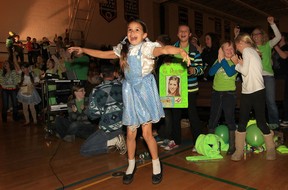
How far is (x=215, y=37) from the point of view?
14.7ft

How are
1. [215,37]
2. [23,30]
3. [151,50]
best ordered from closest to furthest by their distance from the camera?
[151,50] < [215,37] < [23,30]

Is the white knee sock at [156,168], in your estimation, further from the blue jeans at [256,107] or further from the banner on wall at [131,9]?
the banner on wall at [131,9]

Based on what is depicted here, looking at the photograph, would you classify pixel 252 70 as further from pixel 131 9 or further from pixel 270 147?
pixel 131 9

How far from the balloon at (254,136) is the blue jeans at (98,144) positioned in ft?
5.85

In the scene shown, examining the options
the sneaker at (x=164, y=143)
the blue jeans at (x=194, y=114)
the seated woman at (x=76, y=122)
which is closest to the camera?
the blue jeans at (x=194, y=114)

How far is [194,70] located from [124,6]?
11.3 metres

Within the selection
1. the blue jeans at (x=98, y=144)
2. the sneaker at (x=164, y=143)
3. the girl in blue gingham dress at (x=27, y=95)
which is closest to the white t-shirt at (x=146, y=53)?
the blue jeans at (x=98, y=144)

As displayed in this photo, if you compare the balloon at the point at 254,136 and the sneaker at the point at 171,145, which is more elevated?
the balloon at the point at 254,136

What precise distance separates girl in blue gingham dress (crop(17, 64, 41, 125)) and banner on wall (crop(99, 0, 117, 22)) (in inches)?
279

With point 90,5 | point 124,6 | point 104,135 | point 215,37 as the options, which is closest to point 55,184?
point 104,135

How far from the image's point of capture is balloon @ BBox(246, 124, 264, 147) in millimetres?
3326

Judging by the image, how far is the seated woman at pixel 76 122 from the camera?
459 cm

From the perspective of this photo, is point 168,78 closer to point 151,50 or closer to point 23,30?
point 151,50

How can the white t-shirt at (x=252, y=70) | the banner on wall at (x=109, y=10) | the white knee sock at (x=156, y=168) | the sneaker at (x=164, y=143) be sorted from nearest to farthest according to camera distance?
the white knee sock at (x=156, y=168) < the white t-shirt at (x=252, y=70) < the sneaker at (x=164, y=143) < the banner on wall at (x=109, y=10)
